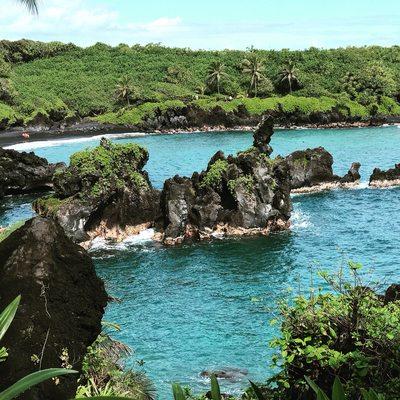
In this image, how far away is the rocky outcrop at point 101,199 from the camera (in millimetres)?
44938

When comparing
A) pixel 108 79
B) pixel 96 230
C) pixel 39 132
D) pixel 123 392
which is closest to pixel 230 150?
pixel 39 132

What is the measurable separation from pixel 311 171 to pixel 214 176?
65.7 ft

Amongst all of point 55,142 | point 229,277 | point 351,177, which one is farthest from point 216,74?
point 229,277

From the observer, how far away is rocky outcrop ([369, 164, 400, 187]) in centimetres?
6456

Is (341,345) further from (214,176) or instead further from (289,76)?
(289,76)

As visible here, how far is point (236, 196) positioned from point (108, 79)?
390 feet

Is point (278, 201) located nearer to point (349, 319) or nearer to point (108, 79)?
point (349, 319)

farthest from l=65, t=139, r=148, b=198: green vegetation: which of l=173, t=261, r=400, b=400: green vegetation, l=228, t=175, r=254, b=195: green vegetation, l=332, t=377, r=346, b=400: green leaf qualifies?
l=332, t=377, r=346, b=400: green leaf

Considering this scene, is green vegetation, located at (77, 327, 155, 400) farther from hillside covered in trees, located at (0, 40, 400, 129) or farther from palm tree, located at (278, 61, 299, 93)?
palm tree, located at (278, 61, 299, 93)

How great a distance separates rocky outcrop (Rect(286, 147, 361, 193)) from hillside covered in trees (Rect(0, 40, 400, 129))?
228 feet

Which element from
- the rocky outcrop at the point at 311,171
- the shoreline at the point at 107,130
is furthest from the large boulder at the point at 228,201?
the shoreline at the point at 107,130

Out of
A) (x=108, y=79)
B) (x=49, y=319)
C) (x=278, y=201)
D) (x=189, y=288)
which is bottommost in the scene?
(x=189, y=288)

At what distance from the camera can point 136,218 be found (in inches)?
1881

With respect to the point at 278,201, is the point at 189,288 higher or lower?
lower
